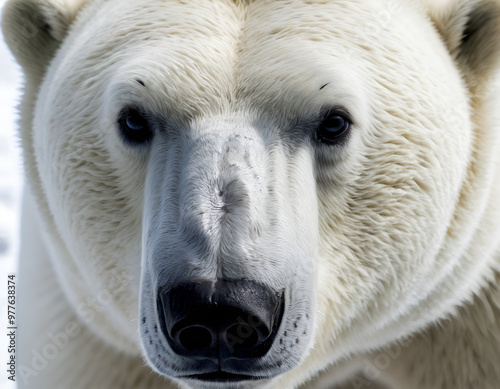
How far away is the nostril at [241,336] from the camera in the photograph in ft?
5.83

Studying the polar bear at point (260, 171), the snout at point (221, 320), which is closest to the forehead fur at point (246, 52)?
the polar bear at point (260, 171)

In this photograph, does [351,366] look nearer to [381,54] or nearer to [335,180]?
[335,180]

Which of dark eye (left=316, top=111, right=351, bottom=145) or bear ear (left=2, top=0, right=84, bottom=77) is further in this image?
bear ear (left=2, top=0, right=84, bottom=77)

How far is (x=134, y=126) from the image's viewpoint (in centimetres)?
217

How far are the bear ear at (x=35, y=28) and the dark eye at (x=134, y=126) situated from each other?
0.62m

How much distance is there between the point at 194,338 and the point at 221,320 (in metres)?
0.12

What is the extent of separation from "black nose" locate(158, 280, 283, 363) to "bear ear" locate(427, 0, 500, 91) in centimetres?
118

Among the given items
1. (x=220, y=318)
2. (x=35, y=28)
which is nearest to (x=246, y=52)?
(x=220, y=318)

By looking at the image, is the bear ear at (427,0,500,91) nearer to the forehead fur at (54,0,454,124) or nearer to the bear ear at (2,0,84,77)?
the forehead fur at (54,0,454,124)

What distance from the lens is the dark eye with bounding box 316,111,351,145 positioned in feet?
6.95

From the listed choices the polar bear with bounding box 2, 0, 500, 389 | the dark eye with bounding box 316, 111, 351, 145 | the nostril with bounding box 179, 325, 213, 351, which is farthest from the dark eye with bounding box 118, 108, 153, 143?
the nostril with bounding box 179, 325, 213, 351

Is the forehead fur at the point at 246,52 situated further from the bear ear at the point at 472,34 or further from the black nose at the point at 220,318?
the black nose at the point at 220,318

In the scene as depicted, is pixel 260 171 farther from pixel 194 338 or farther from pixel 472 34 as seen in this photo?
pixel 472 34

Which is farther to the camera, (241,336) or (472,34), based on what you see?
(472,34)
